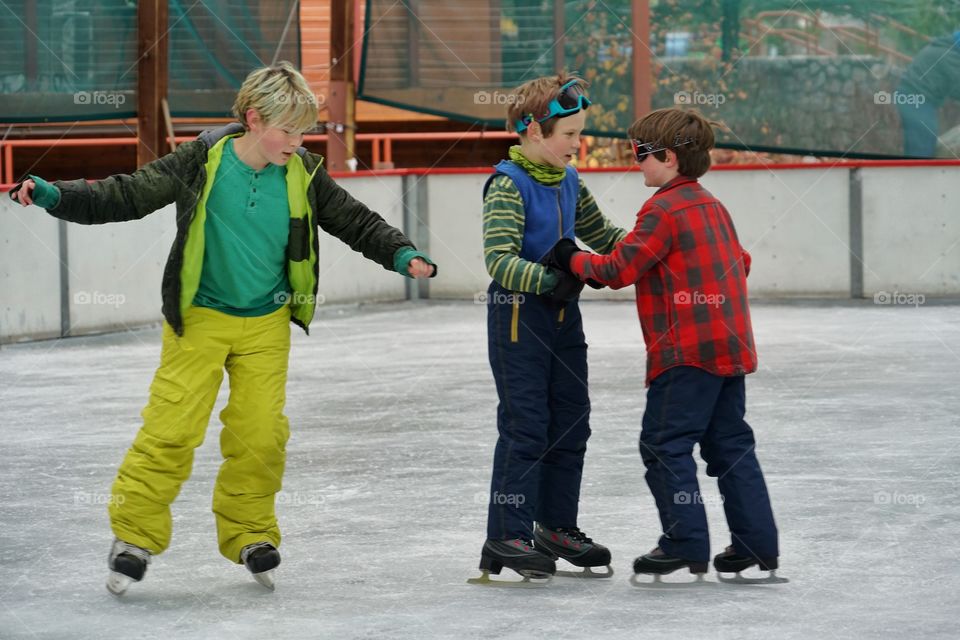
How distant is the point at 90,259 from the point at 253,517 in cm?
732

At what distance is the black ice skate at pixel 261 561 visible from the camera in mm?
4645

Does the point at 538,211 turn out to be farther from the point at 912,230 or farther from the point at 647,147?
the point at 912,230

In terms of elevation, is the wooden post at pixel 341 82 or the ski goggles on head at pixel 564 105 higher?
the wooden post at pixel 341 82

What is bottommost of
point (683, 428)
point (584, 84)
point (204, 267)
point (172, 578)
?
point (172, 578)

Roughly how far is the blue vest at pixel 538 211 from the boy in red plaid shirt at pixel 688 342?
4.4 inches

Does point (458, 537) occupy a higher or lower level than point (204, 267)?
lower

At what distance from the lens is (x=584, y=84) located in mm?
4844

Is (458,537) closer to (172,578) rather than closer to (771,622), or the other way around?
(172,578)

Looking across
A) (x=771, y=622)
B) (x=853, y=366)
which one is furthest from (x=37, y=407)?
(x=771, y=622)

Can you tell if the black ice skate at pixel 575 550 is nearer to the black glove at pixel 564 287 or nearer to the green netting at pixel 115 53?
the black glove at pixel 564 287

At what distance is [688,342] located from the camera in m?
4.59

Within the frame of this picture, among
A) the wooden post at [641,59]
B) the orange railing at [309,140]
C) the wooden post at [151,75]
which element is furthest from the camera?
the orange railing at [309,140]

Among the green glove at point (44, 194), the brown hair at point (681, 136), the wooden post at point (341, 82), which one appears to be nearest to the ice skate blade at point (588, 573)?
the brown hair at point (681, 136)

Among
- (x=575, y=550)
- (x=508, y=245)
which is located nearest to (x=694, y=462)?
(x=575, y=550)
